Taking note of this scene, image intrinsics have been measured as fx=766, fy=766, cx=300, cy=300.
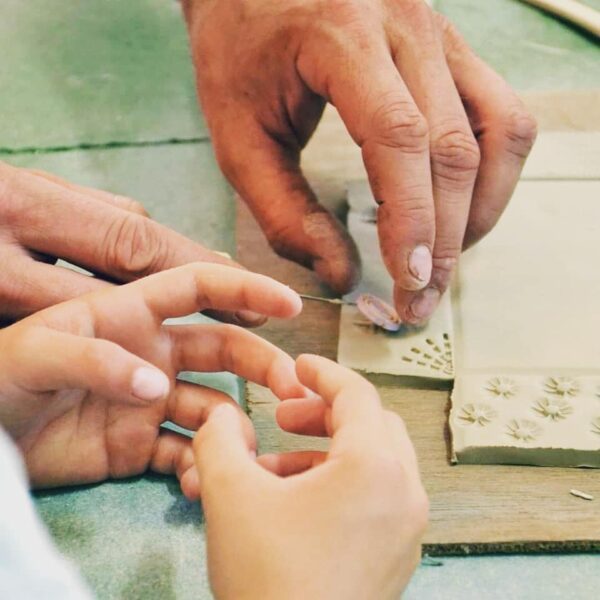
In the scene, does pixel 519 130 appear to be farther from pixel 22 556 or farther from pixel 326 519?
pixel 22 556

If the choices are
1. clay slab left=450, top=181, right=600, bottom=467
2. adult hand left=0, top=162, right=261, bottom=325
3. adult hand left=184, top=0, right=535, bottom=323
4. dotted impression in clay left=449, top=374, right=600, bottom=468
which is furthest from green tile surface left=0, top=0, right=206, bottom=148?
dotted impression in clay left=449, top=374, right=600, bottom=468

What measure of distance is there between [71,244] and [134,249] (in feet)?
0.18

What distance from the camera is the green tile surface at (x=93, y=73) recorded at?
1013 millimetres

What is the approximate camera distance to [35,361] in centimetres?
52

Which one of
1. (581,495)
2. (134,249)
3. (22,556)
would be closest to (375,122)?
(134,249)

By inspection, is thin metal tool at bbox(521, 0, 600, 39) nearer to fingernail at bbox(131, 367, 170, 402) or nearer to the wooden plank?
the wooden plank

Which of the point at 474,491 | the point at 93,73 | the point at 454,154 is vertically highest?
the point at 454,154

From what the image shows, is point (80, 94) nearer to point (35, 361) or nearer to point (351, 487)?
point (35, 361)

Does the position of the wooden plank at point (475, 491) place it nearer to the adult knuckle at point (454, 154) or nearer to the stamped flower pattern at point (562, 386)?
the stamped flower pattern at point (562, 386)

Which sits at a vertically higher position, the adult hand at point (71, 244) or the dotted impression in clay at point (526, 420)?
the adult hand at point (71, 244)

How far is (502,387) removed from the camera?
663mm

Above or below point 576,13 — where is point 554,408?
below

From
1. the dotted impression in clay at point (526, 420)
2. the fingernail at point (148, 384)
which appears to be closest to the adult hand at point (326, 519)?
the fingernail at point (148, 384)

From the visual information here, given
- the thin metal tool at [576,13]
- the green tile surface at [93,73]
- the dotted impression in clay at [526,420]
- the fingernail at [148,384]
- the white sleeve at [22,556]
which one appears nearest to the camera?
the white sleeve at [22,556]
